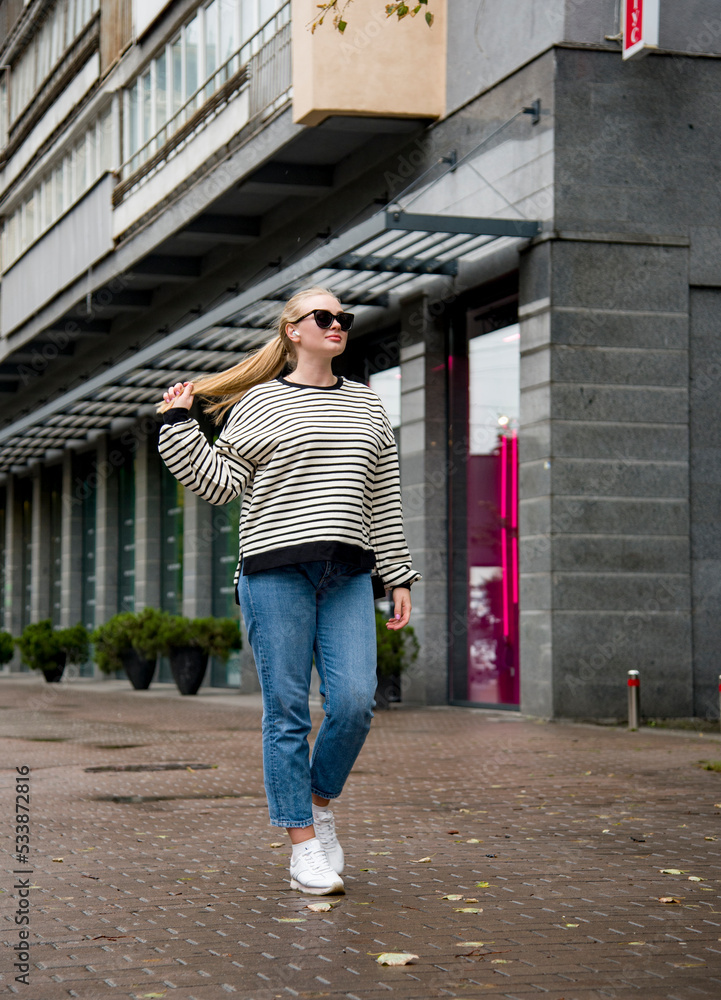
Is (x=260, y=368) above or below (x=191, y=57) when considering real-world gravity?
below

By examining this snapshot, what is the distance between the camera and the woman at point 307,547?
16.3ft

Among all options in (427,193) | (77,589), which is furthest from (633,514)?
(77,589)

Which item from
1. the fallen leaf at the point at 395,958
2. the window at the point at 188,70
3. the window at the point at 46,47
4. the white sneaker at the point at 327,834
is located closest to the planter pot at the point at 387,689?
the window at the point at 188,70

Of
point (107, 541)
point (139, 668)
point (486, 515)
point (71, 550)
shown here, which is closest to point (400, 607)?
point (486, 515)

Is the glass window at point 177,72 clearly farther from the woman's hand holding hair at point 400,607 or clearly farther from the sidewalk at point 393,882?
the woman's hand holding hair at point 400,607

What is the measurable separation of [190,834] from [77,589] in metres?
26.2

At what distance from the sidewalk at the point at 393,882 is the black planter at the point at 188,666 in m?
10.4

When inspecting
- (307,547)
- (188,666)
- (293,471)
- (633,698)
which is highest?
(293,471)

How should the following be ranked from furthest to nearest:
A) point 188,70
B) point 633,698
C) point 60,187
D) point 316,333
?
point 60,187 < point 188,70 < point 633,698 < point 316,333

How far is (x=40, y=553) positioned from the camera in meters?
35.1

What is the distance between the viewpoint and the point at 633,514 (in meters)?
14.3

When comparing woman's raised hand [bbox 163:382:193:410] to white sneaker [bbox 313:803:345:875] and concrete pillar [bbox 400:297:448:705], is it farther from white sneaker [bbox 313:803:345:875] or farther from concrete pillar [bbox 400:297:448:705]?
concrete pillar [bbox 400:297:448:705]

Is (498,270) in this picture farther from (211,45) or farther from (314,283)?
(211,45)

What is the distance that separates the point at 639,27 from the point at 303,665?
10801 mm
